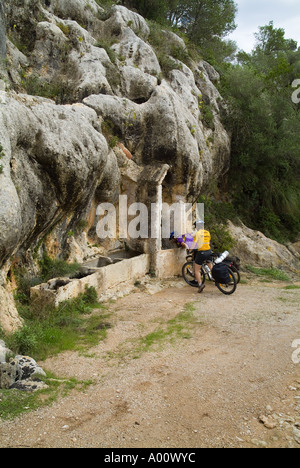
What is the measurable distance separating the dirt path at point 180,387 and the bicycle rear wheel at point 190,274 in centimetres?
260

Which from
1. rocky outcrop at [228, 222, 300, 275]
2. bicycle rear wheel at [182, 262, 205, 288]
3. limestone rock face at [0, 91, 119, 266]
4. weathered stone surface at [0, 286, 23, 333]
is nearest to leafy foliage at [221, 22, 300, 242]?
rocky outcrop at [228, 222, 300, 275]

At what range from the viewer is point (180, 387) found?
4.53m

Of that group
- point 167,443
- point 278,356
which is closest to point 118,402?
point 167,443

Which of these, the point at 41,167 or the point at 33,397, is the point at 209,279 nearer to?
the point at 41,167

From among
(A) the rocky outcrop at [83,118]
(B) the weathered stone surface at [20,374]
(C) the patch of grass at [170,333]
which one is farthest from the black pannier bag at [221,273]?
(B) the weathered stone surface at [20,374]

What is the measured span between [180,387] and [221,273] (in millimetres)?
5134

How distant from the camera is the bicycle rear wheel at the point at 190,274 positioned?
10430 mm

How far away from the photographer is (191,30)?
2400 centimetres

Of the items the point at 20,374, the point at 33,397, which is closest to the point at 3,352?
the point at 20,374

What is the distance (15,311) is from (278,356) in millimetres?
4307

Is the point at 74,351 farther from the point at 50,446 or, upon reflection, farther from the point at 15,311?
the point at 50,446

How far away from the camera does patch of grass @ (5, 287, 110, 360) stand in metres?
5.36

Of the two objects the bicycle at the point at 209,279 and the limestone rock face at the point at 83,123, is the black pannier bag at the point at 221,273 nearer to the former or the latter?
the bicycle at the point at 209,279

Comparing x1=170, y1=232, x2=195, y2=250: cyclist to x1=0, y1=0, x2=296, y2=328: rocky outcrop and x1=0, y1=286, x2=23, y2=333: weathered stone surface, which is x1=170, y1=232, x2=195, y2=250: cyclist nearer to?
x1=0, y1=0, x2=296, y2=328: rocky outcrop
